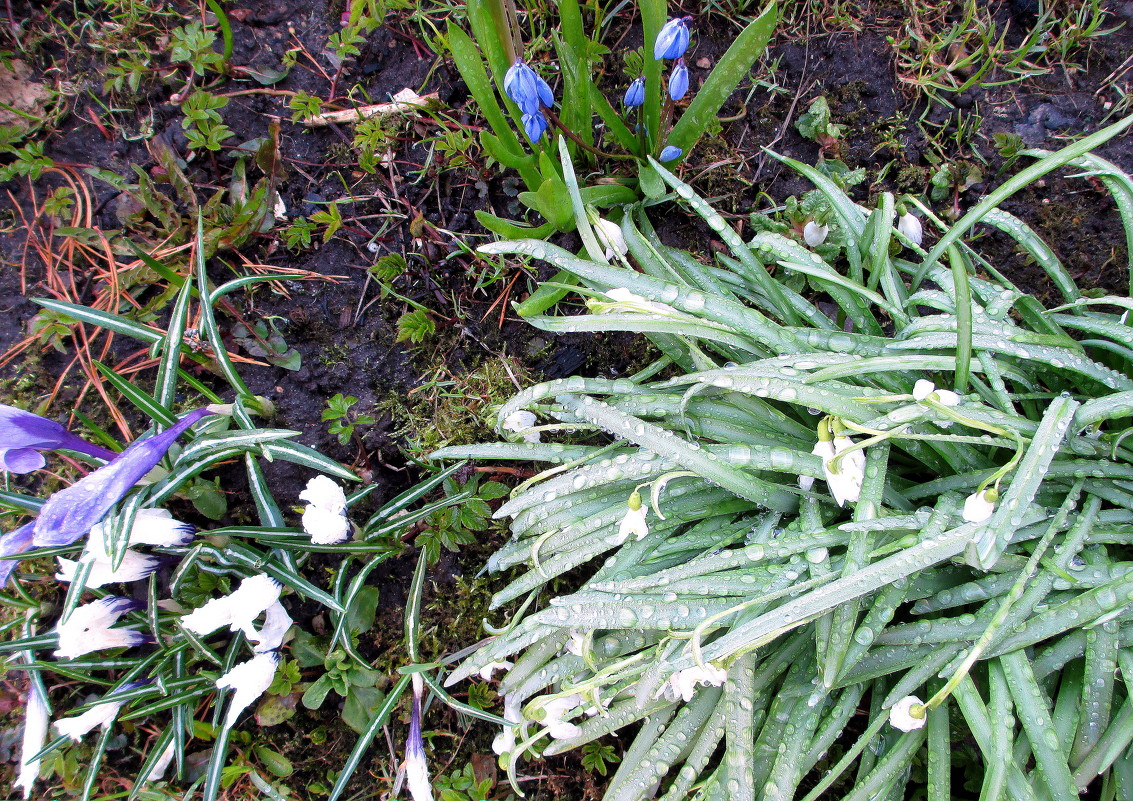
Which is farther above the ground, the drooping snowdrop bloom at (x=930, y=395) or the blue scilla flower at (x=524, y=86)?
the blue scilla flower at (x=524, y=86)

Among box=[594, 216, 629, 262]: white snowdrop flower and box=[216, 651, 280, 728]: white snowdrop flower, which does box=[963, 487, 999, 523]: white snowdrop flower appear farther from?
box=[216, 651, 280, 728]: white snowdrop flower

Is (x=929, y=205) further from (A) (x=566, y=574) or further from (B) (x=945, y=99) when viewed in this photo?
(A) (x=566, y=574)

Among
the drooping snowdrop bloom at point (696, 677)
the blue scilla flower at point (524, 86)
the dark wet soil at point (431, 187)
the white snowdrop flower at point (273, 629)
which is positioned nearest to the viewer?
the drooping snowdrop bloom at point (696, 677)

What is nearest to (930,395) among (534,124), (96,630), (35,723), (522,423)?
(522,423)

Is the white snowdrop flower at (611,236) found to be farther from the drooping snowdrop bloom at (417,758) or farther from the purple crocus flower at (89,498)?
the drooping snowdrop bloom at (417,758)

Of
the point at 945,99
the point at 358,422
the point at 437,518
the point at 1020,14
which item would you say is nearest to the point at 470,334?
the point at 358,422

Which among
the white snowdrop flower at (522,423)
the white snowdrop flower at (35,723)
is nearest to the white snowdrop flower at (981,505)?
the white snowdrop flower at (522,423)
